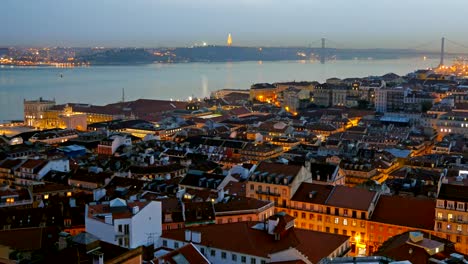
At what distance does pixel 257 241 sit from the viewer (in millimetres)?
14430

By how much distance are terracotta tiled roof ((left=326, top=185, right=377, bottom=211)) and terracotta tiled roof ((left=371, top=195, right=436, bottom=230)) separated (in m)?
0.41

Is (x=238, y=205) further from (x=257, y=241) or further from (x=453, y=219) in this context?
(x=453, y=219)

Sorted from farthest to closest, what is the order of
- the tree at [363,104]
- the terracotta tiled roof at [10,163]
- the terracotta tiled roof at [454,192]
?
the tree at [363,104] → the terracotta tiled roof at [10,163] → the terracotta tiled roof at [454,192]

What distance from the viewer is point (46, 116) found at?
62.8 metres

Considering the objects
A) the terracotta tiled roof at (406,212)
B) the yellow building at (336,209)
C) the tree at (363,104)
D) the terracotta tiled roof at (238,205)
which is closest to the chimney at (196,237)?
the terracotta tiled roof at (238,205)

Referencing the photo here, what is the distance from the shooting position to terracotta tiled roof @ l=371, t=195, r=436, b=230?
19000mm

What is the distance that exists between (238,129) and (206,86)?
70.8 metres

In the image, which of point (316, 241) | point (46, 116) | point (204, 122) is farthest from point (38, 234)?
point (46, 116)

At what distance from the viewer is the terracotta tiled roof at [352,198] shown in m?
20.1

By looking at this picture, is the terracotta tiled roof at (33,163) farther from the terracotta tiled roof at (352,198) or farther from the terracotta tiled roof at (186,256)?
the terracotta tiled roof at (186,256)

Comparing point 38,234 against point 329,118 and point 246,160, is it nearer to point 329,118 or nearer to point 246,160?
point 246,160

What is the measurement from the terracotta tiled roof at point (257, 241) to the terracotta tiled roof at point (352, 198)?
4.52m

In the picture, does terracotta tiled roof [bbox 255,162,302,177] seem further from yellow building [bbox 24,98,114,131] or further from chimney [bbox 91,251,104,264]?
yellow building [bbox 24,98,114,131]

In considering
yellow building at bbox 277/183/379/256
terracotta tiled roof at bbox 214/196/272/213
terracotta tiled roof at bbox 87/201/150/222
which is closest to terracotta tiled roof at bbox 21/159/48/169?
terracotta tiled roof at bbox 214/196/272/213
